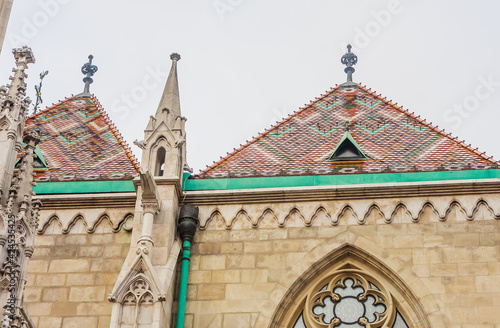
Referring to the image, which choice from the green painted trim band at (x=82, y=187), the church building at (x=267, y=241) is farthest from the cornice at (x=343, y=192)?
the green painted trim band at (x=82, y=187)

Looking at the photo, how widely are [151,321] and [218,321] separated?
1.00 metres

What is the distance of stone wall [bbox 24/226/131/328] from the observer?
11711mm

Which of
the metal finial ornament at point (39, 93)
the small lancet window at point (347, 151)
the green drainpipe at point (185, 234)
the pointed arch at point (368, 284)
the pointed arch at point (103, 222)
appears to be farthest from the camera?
the metal finial ornament at point (39, 93)

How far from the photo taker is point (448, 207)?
469 inches

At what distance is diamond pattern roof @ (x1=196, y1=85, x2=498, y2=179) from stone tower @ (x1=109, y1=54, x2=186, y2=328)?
2.14ft

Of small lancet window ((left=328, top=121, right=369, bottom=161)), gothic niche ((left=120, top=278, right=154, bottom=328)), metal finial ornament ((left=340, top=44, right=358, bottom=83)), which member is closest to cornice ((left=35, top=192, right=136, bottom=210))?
gothic niche ((left=120, top=278, right=154, bottom=328))

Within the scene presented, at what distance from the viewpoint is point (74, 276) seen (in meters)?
12.1

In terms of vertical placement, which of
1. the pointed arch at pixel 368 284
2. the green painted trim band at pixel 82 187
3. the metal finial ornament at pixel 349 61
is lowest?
the pointed arch at pixel 368 284

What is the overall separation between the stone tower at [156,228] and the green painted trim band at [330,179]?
0.47 metres

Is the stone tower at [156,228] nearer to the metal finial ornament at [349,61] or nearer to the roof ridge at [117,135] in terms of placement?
the roof ridge at [117,135]

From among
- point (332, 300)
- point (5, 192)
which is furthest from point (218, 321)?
point (5, 192)

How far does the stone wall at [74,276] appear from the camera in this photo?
11.7 metres

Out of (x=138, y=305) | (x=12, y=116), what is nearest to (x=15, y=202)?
(x=12, y=116)

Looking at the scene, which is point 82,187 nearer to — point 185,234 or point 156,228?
point 156,228
